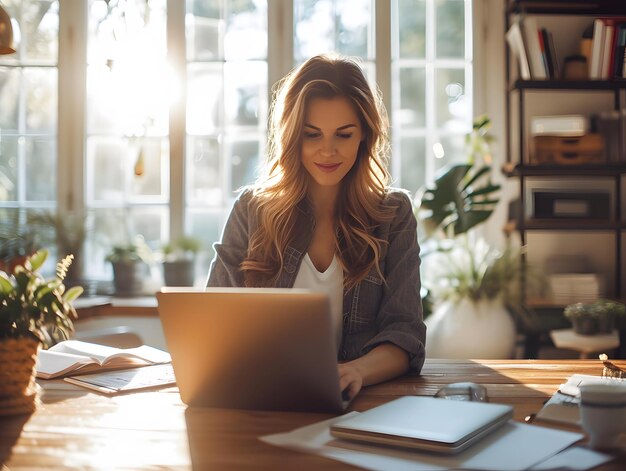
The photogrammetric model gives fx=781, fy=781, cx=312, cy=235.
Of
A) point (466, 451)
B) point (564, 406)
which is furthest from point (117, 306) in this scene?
point (466, 451)

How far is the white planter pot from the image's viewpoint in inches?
146

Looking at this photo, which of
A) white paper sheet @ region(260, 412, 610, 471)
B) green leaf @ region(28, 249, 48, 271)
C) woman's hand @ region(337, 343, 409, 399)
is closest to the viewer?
white paper sheet @ region(260, 412, 610, 471)

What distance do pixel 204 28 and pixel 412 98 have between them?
1.22 m

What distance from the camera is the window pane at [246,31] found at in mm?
4324

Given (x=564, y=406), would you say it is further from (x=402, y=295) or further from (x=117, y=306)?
(x=117, y=306)

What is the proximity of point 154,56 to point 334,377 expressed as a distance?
137 inches

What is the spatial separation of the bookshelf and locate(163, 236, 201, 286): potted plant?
1.70 metres

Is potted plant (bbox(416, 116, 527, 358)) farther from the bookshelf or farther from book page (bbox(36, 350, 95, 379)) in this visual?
book page (bbox(36, 350, 95, 379))

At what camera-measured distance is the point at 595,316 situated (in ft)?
11.3

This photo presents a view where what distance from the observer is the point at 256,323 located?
1.23 m

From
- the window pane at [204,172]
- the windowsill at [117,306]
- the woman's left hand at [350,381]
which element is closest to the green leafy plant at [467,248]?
the window pane at [204,172]

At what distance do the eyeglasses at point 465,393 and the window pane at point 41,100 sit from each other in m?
3.53

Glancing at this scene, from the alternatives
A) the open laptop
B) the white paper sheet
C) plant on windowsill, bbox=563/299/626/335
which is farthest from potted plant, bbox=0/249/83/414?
plant on windowsill, bbox=563/299/626/335

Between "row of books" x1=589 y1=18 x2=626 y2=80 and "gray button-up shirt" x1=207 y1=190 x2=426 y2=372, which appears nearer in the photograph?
"gray button-up shirt" x1=207 y1=190 x2=426 y2=372
